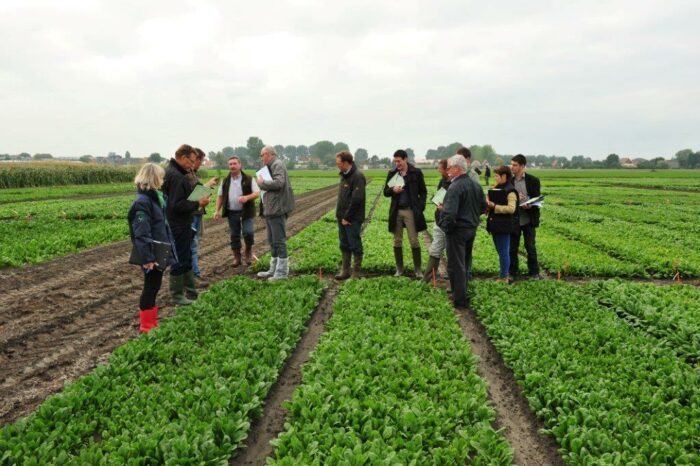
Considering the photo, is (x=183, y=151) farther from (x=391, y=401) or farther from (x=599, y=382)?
(x=599, y=382)

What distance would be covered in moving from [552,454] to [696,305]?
17.5ft

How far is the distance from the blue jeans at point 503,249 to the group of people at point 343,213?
0.02 meters

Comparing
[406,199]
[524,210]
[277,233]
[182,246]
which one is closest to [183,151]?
[182,246]

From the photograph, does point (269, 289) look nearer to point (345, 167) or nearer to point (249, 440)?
point (345, 167)

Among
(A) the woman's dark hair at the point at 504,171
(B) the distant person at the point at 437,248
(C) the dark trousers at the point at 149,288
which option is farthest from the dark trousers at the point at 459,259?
(C) the dark trousers at the point at 149,288

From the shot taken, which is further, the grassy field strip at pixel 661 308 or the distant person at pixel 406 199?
the distant person at pixel 406 199

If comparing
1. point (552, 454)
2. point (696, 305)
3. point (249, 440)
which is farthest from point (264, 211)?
point (696, 305)

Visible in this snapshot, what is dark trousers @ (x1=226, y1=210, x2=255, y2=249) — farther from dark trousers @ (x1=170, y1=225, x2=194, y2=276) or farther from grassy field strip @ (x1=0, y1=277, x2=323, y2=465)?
grassy field strip @ (x1=0, y1=277, x2=323, y2=465)

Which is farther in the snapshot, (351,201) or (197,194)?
(351,201)

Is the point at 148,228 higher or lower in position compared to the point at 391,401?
higher

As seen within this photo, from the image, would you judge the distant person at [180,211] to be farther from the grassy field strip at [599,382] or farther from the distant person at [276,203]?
the grassy field strip at [599,382]

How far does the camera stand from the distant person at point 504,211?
9.07 metres

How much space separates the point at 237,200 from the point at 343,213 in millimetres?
2968

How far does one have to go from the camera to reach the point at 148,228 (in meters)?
6.50
